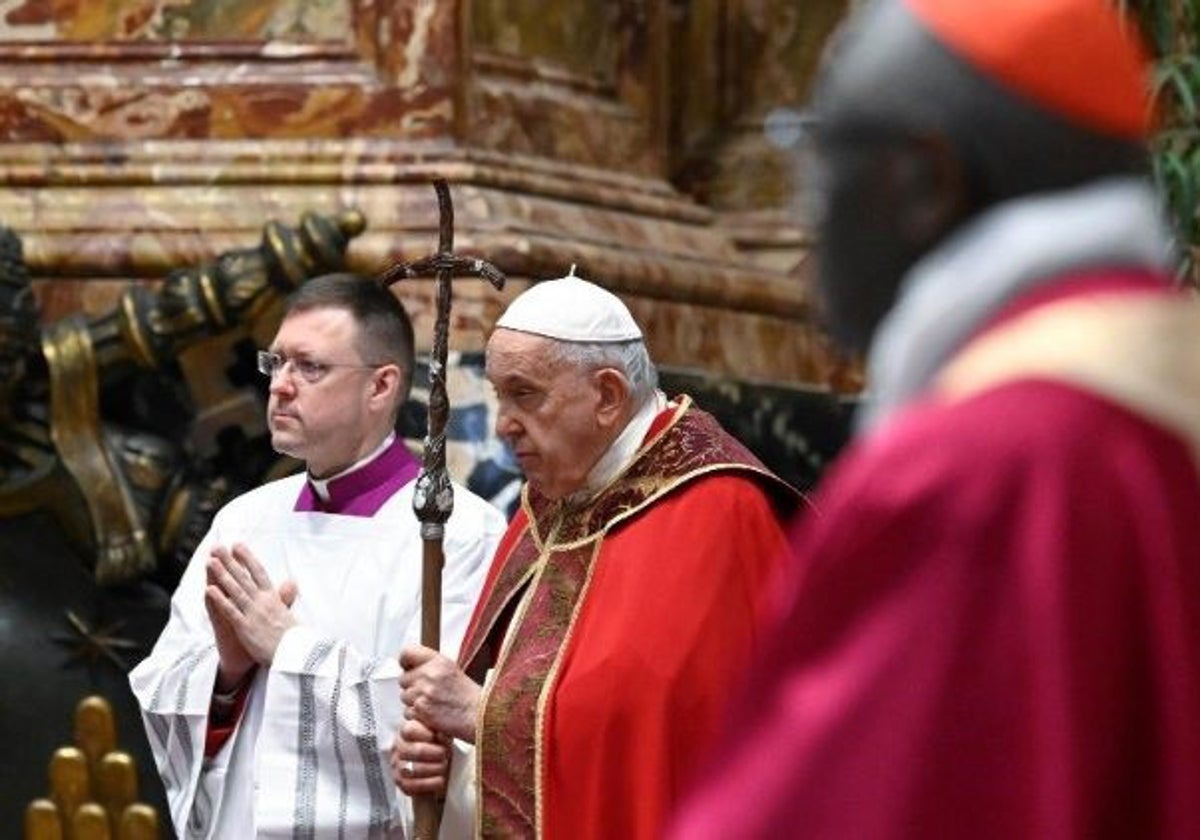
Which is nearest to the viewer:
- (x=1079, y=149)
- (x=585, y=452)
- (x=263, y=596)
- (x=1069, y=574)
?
(x=1069, y=574)

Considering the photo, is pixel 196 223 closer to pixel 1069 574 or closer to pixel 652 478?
pixel 652 478

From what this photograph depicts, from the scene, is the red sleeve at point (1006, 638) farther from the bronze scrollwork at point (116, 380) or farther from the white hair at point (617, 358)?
the bronze scrollwork at point (116, 380)

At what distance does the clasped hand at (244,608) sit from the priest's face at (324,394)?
0.31 m

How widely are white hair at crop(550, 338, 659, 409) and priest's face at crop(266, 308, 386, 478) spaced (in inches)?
30.5

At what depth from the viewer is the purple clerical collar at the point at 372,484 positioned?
728cm

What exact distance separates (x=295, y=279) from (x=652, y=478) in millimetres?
2012

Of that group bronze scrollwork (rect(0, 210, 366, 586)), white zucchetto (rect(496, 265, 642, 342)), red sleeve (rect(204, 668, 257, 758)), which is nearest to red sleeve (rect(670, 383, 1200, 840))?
white zucchetto (rect(496, 265, 642, 342))

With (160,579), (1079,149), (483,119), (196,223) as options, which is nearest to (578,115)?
(483,119)

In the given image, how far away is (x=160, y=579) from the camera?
845cm

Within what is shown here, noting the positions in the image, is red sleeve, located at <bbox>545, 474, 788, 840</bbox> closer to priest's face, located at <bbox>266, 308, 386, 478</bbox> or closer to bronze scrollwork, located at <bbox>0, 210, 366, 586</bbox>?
priest's face, located at <bbox>266, 308, 386, 478</bbox>

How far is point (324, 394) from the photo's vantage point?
7195 mm

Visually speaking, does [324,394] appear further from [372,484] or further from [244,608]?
[244,608]

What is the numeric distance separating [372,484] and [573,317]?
0.88 m

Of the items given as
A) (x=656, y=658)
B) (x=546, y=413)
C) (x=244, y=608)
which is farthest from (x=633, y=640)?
(x=244, y=608)
